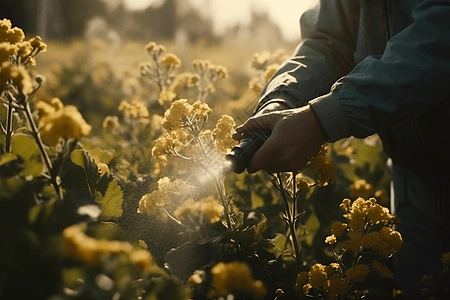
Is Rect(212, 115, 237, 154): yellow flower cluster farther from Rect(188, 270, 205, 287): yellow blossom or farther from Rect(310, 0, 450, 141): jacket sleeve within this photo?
Rect(188, 270, 205, 287): yellow blossom

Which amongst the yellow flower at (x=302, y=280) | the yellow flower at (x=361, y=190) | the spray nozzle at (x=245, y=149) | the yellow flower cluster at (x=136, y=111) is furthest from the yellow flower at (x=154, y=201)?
the yellow flower at (x=361, y=190)

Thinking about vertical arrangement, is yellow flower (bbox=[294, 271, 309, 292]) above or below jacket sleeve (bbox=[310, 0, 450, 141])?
below

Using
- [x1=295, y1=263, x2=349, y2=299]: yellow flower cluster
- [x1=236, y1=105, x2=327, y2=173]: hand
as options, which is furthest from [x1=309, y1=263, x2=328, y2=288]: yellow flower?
[x1=236, y1=105, x2=327, y2=173]: hand

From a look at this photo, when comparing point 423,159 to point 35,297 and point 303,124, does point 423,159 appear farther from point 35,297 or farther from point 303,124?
point 35,297

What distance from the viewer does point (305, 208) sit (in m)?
2.80

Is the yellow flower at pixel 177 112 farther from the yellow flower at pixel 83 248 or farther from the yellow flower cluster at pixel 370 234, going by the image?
the yellow flower at pixel 83 248

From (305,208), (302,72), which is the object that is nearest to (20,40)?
(302,72)

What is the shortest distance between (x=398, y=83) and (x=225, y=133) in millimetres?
719

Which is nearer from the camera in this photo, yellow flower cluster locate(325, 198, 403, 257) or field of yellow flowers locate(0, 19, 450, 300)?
field of yellow flowers locate(0, 19, 450, 300)

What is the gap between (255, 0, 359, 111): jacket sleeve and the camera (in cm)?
235

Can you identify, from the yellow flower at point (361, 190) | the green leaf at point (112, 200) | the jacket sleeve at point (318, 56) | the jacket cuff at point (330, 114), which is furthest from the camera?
the yellow flower at point (361, 190)

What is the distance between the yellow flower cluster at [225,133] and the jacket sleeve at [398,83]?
352mm

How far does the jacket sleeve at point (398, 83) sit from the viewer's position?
1841mm

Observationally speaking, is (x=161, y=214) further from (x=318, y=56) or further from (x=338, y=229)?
(x=318, y=56)
